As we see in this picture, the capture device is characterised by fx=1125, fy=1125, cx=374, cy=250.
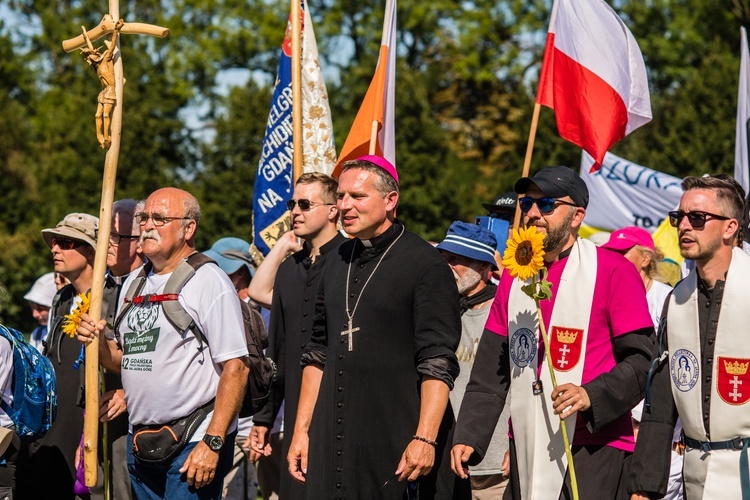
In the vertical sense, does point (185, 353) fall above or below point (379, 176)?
below

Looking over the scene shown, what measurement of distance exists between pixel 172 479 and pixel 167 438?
0.66ft

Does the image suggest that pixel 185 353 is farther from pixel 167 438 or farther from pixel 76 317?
pixel 76 317

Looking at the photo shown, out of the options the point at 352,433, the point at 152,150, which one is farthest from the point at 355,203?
the point at 152,150

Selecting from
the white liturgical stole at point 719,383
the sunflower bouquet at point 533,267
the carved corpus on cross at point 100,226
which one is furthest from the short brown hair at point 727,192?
the carved corpus on cross at point 100,226

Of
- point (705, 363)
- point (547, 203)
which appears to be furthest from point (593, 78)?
point (705, 363)

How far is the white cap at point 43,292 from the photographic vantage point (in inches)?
388

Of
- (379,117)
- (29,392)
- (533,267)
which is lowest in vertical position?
(29,392)

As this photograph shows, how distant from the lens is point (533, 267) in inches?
179

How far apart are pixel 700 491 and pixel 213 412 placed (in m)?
2.25

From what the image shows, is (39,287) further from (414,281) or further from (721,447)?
(721,447)

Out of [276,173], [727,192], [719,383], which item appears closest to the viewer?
[719,383]

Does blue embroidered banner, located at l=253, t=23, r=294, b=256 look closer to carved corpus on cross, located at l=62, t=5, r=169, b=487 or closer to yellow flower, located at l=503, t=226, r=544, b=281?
carved corpus on cross, located at l=62, t=5, r=169, b=487

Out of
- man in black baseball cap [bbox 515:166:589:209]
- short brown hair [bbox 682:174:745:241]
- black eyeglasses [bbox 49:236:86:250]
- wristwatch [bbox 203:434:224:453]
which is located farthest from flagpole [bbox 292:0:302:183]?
short brown hair [bbox 682:174:745:241]

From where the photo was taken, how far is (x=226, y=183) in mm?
26562
